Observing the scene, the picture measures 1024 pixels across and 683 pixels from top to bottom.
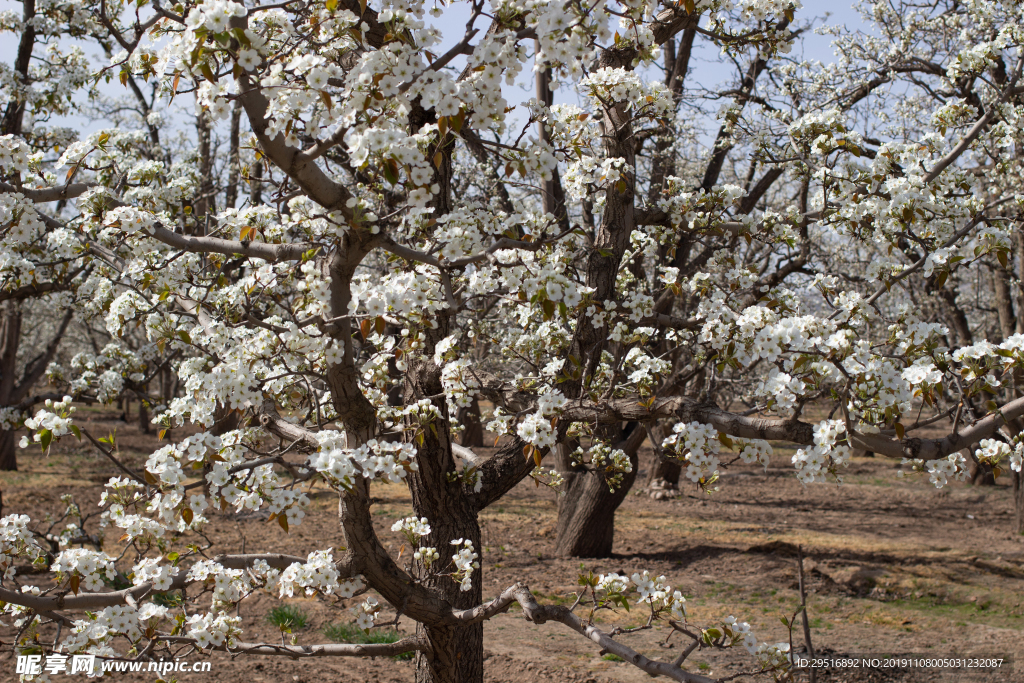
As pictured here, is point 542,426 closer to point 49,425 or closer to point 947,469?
point 947,469

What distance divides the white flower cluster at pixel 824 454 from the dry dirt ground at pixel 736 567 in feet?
7.82

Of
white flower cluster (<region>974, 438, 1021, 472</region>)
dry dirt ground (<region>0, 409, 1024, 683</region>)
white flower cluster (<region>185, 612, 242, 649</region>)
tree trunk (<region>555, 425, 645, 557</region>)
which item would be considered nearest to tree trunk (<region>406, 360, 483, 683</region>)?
dry dirt ground (<region>0, 409, 1024, 683</region>)

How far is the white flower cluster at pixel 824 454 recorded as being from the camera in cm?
231

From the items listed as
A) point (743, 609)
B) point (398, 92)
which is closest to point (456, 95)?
point (398, 92)

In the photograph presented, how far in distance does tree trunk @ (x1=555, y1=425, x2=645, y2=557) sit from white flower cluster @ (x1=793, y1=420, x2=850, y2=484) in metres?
5.38

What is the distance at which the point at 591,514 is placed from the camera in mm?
7910

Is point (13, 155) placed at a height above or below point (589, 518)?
above

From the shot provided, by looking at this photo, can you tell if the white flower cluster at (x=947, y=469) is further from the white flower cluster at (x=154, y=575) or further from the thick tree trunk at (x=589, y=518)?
the thick tree trunk at (x=589, y=518)

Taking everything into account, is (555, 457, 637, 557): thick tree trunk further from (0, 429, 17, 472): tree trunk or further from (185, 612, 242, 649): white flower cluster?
(0, 429, 17, 472): tree trunk

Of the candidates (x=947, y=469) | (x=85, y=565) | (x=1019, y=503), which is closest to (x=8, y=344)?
(x=85, y=565)

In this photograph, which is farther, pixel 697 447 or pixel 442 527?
pixel 442 527

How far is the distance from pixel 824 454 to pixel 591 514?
5810 millimetres

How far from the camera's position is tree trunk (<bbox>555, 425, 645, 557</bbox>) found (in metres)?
7.85

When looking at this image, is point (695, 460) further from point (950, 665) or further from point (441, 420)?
point (950, 665)
